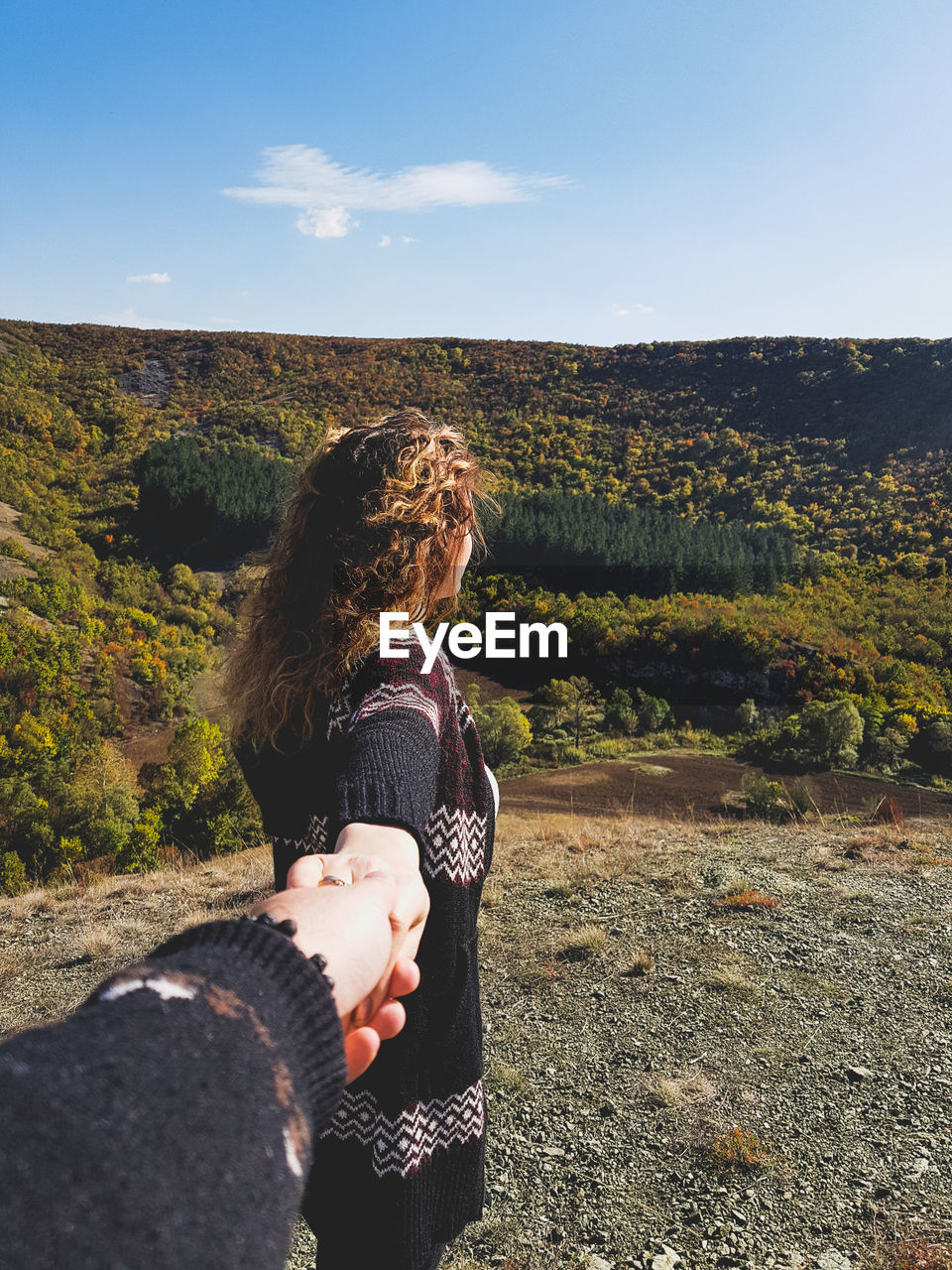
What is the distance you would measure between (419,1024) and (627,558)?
43.1 m

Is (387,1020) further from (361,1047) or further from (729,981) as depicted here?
(729,981)

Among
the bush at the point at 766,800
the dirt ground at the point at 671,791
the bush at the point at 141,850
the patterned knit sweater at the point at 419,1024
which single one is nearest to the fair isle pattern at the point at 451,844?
the patterned knit sweater at the point at 419,1024

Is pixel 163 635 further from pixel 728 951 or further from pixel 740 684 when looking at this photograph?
pixel 728 951

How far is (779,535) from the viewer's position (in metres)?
45.9

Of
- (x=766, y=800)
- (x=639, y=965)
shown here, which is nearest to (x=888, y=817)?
(x=766, y=800)

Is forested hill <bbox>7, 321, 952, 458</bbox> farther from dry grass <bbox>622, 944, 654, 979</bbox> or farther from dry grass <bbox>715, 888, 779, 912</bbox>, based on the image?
dry grass <bbox>622, 944, 654, 979</bbox>

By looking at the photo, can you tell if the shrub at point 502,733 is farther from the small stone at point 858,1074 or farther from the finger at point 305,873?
the finger at point 305,873

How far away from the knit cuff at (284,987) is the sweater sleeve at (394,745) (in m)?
0.30

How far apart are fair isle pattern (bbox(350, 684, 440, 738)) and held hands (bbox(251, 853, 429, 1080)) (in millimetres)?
352

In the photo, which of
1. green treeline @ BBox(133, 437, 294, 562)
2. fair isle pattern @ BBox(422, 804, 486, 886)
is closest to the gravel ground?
fair isle pattern @ BBox(422, 804, 486, 886)

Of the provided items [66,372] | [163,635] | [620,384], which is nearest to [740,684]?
[163,635]

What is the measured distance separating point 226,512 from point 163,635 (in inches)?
478

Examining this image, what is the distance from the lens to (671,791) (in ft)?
58.2

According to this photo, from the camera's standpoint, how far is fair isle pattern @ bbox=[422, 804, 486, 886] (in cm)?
121
